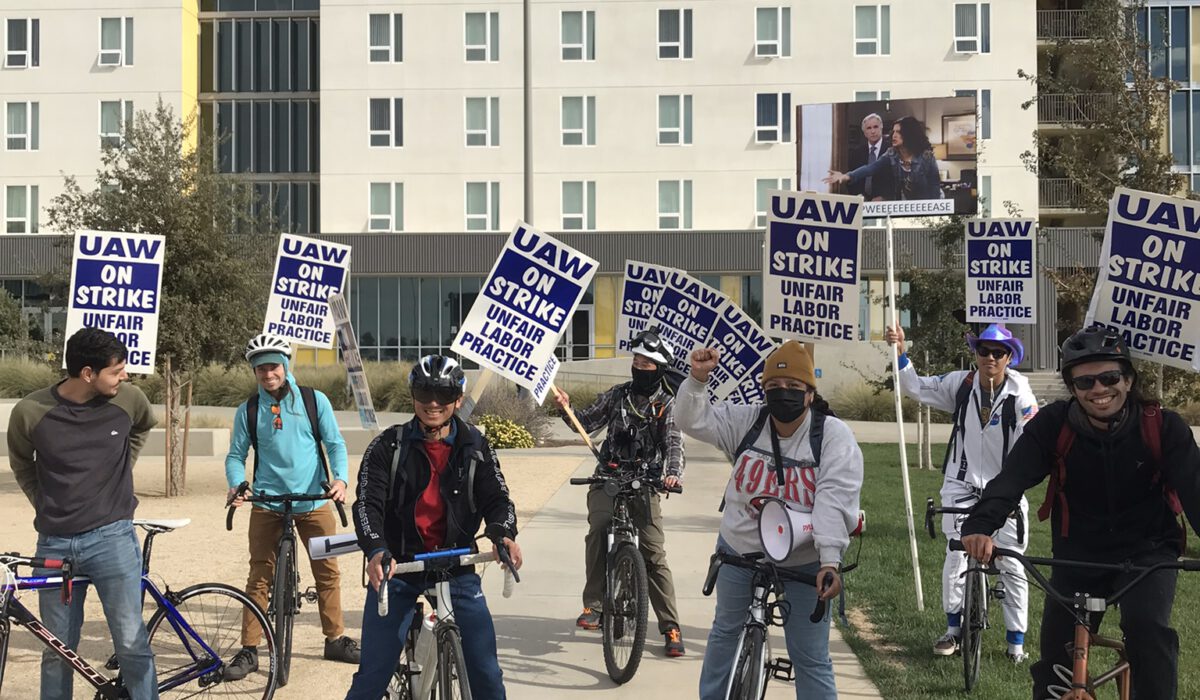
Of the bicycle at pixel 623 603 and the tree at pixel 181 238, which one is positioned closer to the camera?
the bicycle at pixel 623 603

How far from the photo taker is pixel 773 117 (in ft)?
145

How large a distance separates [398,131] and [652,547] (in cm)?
3862

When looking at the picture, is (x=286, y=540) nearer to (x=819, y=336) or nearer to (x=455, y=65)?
(x=819, y=336)

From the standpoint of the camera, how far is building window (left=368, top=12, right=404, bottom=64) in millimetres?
44938

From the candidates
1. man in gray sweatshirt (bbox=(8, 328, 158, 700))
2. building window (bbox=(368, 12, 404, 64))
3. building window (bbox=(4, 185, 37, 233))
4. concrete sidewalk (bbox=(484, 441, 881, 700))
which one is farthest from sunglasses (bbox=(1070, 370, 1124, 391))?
building window (bbox=(4, 185, 37, 233))

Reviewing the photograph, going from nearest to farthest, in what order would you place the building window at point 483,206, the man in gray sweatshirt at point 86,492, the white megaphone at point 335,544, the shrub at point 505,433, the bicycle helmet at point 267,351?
the white megaphone at point 335,544 → the man in gray sweatshirt at point 86,492 → the bicycle helmet at point 267,351 → the shrub at point 505,433 → the building window at point 483,206

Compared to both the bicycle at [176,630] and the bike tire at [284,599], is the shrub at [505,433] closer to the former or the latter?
the bike tire at [284,599]

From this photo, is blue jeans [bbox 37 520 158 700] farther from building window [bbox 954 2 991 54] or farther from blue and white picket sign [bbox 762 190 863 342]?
building window [bbox 954 2 991 54]

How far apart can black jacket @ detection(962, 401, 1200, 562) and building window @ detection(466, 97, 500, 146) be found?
134 feet

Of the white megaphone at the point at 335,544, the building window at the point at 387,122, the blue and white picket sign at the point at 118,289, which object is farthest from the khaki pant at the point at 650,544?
the building window at the point at 387,122

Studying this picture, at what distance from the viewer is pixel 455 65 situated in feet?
148

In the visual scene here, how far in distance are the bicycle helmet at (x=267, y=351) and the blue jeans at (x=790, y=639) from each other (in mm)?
3214

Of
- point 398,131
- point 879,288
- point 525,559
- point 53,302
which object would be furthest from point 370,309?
point 525,559

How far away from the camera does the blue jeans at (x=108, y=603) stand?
5.69m
